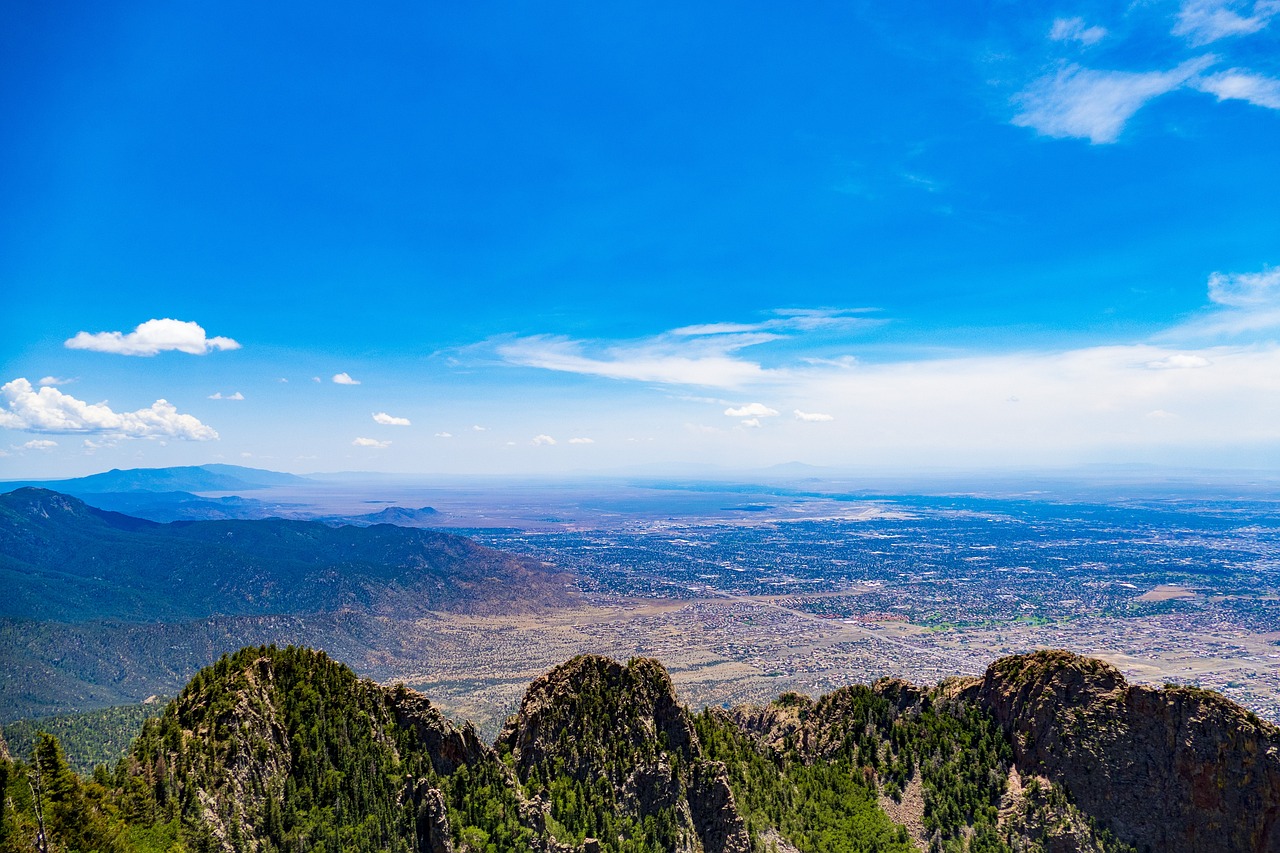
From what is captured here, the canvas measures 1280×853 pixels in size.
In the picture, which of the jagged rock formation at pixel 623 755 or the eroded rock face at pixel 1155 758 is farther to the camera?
the jagged rock formation at pixel 623 755

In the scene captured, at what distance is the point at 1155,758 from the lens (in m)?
45.6

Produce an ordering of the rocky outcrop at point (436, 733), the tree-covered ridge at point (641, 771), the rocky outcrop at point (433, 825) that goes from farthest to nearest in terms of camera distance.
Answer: the rocky outcrop at point (436, 733), the rocky outcrop at point (433, 825), the tree-covered ridge at point (641, 771)

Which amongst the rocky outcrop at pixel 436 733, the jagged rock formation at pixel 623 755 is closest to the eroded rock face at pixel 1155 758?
the jagged rock formation at pixel 623 755

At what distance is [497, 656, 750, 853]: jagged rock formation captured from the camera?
46.9 metres

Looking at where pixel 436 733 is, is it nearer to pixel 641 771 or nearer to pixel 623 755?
pixel 623 755

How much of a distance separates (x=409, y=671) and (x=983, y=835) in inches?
6193

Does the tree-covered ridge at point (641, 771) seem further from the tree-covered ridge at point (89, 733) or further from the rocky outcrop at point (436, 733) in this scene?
the tree-covered ridge at point (89, 733)

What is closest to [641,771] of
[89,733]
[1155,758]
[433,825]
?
[433,825]

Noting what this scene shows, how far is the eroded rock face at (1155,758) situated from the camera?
42.8 metres

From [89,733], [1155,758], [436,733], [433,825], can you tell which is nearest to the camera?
[433,825]

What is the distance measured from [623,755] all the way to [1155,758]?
116 ft

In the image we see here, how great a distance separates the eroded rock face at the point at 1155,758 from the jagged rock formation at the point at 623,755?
23.2 m

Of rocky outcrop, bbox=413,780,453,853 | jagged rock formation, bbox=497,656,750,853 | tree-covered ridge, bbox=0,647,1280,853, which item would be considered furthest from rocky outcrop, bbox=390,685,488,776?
rocky outcrop, bbox=413,780,453,853

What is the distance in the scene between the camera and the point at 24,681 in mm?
142125
